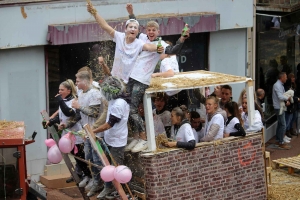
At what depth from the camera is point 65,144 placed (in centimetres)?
1044

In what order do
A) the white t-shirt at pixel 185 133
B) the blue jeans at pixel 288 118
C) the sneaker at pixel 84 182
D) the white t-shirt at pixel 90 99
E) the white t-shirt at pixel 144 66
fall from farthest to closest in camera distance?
the blue jeans at pixel 288 118, the white t-shirt at pixel 90 99, the sneaker at pixel 84 182, the white t-shirt at pixel 185 133, the white t-shirt at pixel 144 66

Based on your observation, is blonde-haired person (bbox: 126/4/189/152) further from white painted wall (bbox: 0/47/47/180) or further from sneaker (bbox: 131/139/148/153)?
white painted wall (bbox: 0/47/47/180)

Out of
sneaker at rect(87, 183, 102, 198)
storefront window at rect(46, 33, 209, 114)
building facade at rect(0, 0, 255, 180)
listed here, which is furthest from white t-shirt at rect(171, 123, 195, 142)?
storefront window at rect(46, 33, 209, 114)

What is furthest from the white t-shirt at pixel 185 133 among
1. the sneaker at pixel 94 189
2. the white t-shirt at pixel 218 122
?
the sneaker at pixel 94 189

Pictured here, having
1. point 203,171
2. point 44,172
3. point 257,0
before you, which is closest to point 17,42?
point 44,172

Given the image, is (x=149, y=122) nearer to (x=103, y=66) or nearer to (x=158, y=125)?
(x=158, y=125)

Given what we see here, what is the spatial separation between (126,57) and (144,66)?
31 centimetres

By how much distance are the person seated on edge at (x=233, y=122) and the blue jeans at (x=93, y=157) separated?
6.50ft

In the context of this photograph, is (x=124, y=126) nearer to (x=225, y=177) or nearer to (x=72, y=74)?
(x=225, y=177)

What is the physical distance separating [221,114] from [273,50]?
8.87 m

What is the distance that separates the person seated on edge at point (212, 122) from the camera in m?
11.1

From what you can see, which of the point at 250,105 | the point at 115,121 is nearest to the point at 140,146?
the point at 115,121

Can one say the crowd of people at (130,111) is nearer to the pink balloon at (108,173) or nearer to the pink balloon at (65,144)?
the pink balloon at (65,144)

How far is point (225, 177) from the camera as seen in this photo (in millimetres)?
10969
